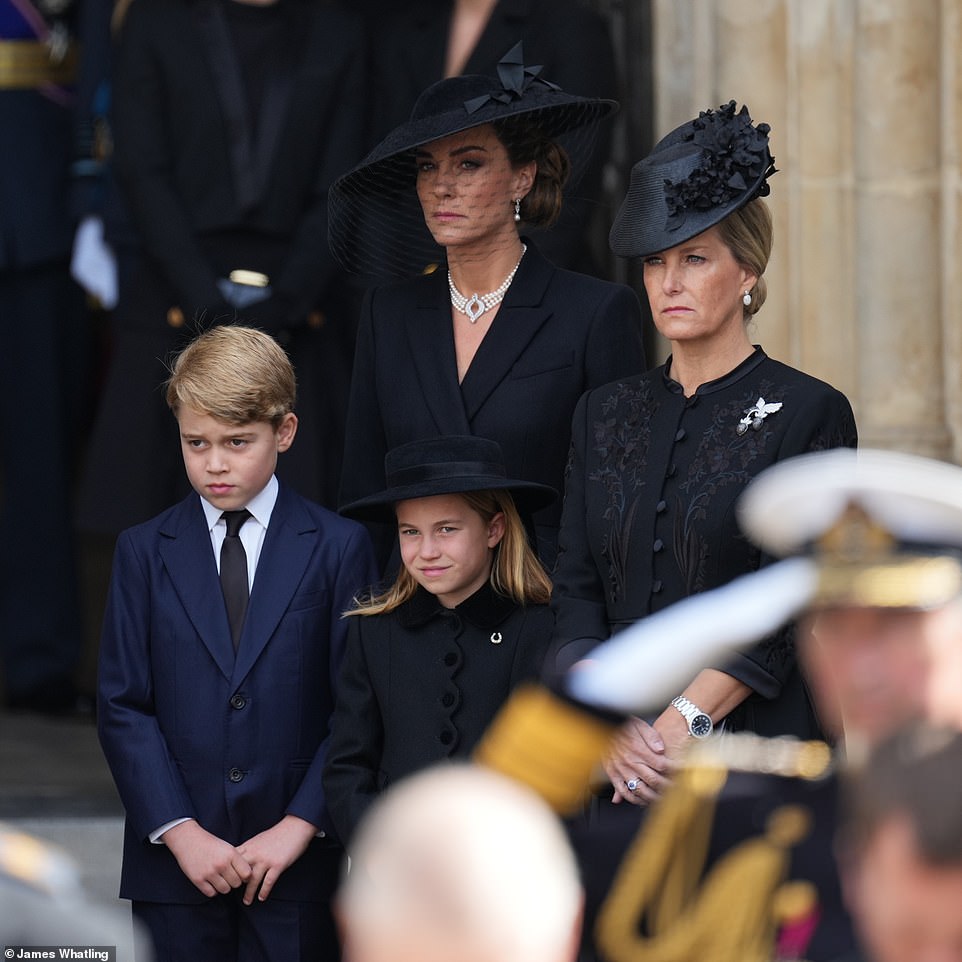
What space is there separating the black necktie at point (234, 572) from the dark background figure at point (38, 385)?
2417 millimetres

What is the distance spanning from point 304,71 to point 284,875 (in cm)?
247

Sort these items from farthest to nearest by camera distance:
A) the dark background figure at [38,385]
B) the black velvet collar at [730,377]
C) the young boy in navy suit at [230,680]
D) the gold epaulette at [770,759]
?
the dark background figure at [38,385]
the young boy in navy suit at [230,680]
the black velvet collar at [730,377]
the gold epaulette at [770,759]

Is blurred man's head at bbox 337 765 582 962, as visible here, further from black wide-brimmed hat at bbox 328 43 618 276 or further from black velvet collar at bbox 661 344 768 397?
black wide-brimmed hat at bbox 328 43 618 276

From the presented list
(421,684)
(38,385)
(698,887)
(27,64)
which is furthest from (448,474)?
(27,64)

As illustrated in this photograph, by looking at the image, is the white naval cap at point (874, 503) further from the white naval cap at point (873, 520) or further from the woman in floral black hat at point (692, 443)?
the woman in floral black hat at point (692, 443)

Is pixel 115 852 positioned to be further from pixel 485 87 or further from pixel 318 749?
pixel 485 87

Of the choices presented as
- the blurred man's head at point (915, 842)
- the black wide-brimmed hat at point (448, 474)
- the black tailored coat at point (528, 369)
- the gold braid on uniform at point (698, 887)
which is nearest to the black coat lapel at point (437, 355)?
the black tailored coat at point (528, 369)

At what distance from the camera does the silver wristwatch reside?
3387 mm

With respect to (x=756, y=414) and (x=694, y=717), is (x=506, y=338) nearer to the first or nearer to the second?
(x=756, y=414)

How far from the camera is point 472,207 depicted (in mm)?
3918

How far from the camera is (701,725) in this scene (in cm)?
339

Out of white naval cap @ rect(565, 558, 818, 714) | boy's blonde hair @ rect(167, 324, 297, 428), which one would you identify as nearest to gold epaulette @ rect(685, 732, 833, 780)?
white naval cap @ rect(565, 558, 818, 714)

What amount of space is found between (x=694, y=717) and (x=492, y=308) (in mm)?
1026

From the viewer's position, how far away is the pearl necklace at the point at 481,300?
404 cm
